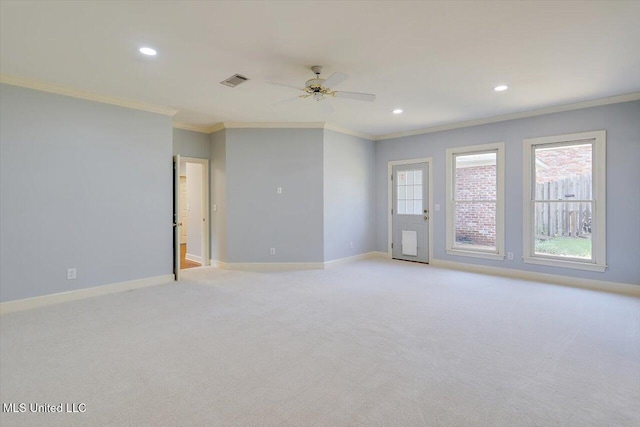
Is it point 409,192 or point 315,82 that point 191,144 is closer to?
point 315,82

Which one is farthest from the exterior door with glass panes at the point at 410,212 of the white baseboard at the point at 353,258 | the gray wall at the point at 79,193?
the gray wall at the point at 79,193

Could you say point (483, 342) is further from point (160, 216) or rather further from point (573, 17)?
point (160, 216)

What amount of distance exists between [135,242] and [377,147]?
5162 millimetres

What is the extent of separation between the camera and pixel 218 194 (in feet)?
20.6

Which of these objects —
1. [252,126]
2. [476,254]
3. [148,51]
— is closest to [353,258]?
[476,254]

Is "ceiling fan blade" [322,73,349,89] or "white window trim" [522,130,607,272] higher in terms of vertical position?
"ceiling fan blade" [322,73,349,89]

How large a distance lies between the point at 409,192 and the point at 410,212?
0.42m

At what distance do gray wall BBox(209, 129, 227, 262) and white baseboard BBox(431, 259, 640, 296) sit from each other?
4159mm

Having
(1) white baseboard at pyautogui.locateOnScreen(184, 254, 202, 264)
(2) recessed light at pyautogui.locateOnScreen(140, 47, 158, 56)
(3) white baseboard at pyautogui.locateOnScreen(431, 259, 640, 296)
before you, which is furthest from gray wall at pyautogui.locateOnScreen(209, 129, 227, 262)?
(3) white baseboard at pyautogui.locateOnScreen(431, 259, 640, 296)

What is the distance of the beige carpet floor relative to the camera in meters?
1.97

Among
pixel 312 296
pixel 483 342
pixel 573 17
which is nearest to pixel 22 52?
pixel 312 296

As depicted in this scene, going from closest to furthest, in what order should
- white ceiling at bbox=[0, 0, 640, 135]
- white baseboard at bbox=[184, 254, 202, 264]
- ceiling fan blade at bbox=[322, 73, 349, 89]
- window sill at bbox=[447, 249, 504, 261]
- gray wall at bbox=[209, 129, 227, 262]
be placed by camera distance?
1. white ceiling at bbox=[0, 0, 640, 135]
2. ceiling fan blade at bbox=[322, 73, 349, 89]
3. window sill at bbox=[447, 249, 504, 261]
4. gray wall at bbox=[209, 129, 227, 262]
5. white baseboard at bbox=[184, 254, 202, 264]

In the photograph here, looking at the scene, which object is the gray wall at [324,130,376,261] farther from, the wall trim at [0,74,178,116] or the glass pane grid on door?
the wall trim at [0,74,178,116]

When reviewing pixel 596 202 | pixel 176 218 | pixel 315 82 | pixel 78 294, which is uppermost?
pixel 315 82
